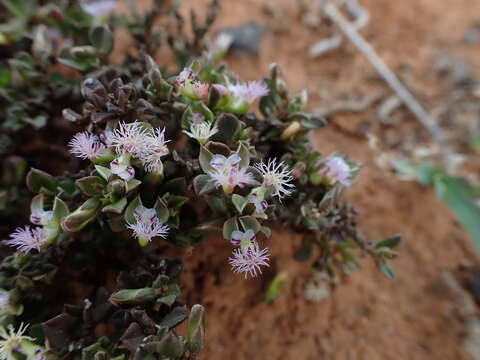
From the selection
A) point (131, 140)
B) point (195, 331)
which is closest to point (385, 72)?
point (131, 140)

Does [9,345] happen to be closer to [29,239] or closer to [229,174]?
[29,239]

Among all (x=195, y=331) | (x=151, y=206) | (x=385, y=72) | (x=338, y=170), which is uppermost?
(x=385, y=72)

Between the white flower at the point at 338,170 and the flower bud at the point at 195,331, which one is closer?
the flower bud at the point at 195,331

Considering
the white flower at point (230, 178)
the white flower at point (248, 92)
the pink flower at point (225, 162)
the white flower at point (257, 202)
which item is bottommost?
the white flower at point (257, 202)

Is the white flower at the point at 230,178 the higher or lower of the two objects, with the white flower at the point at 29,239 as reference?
higher

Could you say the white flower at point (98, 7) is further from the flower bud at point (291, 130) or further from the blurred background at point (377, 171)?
the flower bud at point (291, 130)

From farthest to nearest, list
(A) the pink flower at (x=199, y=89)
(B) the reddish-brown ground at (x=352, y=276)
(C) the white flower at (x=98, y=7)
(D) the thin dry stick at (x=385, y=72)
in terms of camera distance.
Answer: (D) the thin dry stick at (x=385, y=72) → (C) the white flower at (x=98, y=7) → (B) the reddish-brown ground at (x=352, y=276) → (A) the pink flower at (x=199, y=89)

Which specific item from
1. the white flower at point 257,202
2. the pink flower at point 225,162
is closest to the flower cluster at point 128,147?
the pink flower at point 225,162

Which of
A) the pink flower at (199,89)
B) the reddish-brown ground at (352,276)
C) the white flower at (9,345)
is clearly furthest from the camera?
the reddish-brown ground at (352,276)
